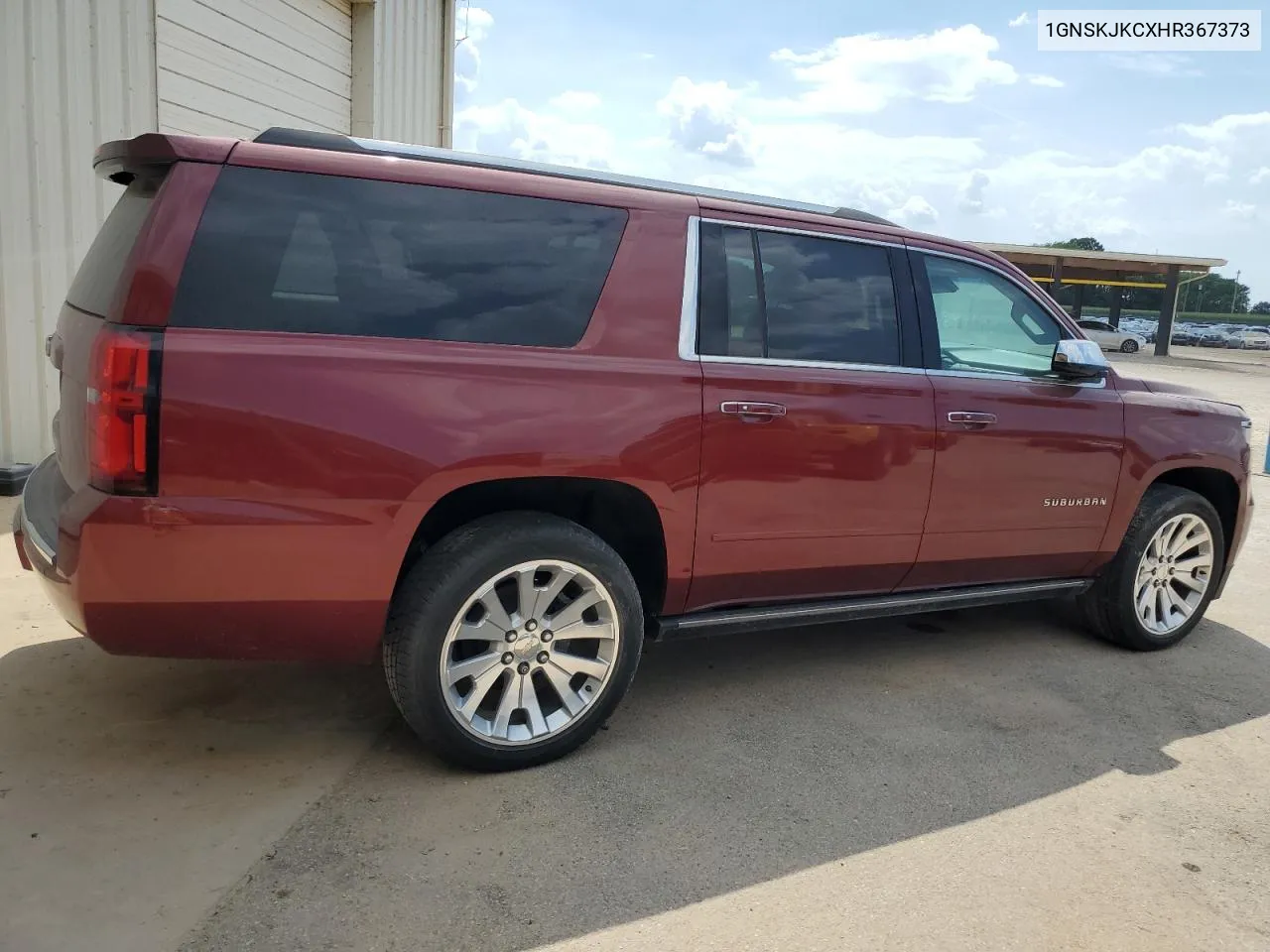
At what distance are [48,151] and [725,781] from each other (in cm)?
541

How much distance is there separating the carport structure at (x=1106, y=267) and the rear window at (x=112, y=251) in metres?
32.6

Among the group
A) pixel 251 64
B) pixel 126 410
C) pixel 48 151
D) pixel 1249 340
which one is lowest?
pixel 126 410

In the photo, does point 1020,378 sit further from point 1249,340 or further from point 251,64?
point 1249,340

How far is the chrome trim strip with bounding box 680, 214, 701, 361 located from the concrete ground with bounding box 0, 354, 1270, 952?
4.43 feet

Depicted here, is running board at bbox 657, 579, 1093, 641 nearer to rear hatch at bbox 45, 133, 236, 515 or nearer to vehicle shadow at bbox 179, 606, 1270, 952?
vehicle shadow at bbox 179, 606, 1270, 952

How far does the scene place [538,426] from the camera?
294 cm

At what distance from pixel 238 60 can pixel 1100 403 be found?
625 cm

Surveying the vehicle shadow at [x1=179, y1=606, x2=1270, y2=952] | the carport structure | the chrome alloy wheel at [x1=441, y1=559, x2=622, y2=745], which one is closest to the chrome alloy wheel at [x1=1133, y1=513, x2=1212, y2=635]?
the vehicle shadow at [x1=179, y1=606, x2=1270, y2=952]

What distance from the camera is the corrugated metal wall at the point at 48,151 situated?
18.3ft

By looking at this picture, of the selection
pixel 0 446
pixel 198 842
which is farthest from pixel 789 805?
pixel 0 446

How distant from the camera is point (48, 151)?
19.0 feet

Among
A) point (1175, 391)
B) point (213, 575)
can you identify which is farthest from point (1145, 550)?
point (213, 575)

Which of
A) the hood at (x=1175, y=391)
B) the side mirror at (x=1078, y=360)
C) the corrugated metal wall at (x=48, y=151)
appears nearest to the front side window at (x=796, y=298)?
the side mirror at (x=1078, y=360)

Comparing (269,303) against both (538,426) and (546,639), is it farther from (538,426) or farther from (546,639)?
(546,639)
